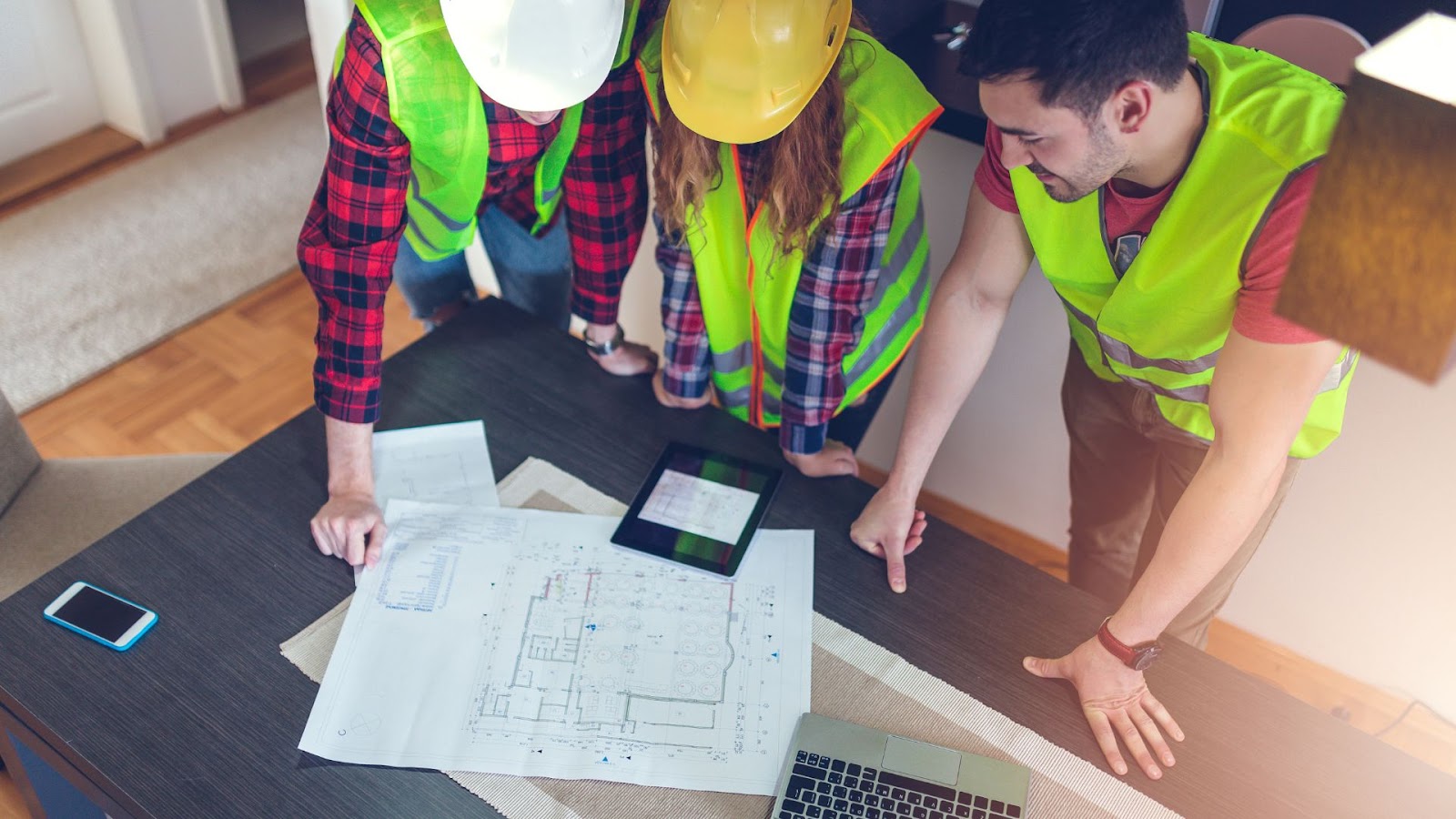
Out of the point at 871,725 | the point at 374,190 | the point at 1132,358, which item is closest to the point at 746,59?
the point at 374,190

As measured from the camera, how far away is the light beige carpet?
255 cm

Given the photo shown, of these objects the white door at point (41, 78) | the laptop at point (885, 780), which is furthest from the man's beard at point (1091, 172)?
the white door at point (41, 78)

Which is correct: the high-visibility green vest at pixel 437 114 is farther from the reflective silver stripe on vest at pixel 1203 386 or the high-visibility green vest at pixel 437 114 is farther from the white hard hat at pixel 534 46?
the reflective silver stripe on vest at pixel 1203 386

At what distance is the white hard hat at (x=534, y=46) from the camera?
1071 millimetres

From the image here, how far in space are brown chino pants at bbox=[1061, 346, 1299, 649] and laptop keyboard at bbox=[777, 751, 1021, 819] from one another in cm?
50

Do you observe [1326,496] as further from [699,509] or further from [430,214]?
[430,214]

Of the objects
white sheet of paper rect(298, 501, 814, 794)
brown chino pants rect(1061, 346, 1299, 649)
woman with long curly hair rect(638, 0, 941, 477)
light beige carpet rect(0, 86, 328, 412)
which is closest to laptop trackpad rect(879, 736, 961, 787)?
white sheet of paper rect(298, 501, 814, 794)

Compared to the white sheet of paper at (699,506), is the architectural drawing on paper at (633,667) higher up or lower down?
lower down

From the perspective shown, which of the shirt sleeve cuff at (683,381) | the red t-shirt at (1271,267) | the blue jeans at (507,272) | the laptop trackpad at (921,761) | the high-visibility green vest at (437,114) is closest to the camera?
the red t-shirt at (1271,267)

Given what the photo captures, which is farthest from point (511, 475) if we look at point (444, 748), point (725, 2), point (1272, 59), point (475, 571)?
point (1272, 59)

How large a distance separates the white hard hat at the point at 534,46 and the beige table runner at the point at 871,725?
590mm

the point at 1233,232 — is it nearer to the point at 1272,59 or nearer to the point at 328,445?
the point at 1272,59

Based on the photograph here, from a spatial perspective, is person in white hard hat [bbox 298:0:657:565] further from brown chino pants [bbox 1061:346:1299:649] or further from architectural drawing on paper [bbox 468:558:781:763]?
brown chino pants [bbox 1061:346:1299:649]

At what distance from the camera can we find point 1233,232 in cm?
98
